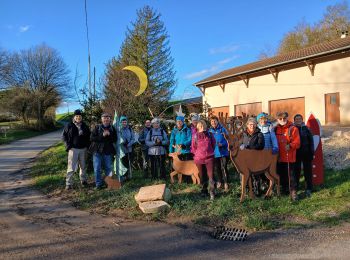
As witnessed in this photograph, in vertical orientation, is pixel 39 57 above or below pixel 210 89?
above

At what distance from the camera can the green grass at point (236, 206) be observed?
581 centimetres

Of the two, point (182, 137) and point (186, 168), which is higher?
point (182, 137)

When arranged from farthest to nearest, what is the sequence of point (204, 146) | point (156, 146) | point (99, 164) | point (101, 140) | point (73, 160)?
point (156, 146) → point (73, 160) → point (99, 164) → point (101, 140) → point (204, 146)

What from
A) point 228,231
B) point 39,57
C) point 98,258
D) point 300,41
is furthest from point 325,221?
point 39,57

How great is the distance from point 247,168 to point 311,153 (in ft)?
4.69

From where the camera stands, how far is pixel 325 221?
18.8 ft

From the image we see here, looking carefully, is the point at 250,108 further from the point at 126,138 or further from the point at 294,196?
the point at 294,196

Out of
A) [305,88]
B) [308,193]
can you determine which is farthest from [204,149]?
[305,88]

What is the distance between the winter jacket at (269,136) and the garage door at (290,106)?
14078mm

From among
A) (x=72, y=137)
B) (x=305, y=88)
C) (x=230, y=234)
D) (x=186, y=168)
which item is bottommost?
(x=230, y=234)

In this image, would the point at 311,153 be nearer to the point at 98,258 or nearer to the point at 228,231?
the point at 228,231

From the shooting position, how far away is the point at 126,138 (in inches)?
366

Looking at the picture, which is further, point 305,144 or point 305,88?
point 305,88

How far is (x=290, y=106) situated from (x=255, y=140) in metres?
15.0
